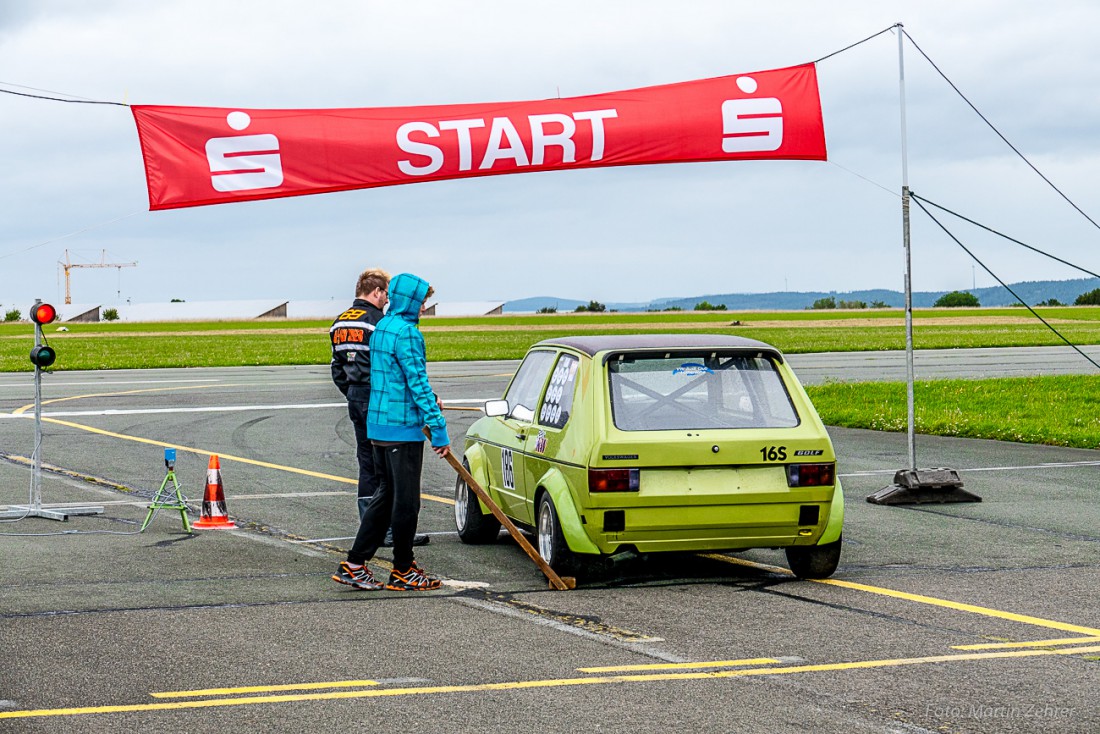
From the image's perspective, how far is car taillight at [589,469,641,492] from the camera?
26.3ft

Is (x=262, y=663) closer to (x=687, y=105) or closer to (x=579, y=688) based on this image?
(x=579, y=688)

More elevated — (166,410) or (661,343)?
(661,343)

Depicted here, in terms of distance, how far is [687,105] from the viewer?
13891 millimetres

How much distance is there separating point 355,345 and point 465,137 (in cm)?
442

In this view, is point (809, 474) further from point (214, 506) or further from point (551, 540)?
point (214, 506)

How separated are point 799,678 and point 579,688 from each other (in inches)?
39.4

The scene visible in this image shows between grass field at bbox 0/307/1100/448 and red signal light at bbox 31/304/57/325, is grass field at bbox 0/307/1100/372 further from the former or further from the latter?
red signal light at bbox 31/304/57/325

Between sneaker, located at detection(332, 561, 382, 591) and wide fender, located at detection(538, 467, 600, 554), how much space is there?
1.20 m

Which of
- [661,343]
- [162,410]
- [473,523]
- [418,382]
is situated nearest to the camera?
[418,382]

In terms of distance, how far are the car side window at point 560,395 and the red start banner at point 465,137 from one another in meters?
4.91

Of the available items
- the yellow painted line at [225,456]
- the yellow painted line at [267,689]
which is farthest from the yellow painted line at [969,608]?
the yellow painted line at [225,456]

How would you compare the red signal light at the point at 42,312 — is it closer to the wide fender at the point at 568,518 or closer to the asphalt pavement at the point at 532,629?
the asphalt pavement at the point at 532,629

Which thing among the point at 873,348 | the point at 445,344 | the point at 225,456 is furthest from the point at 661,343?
the point at 445,344

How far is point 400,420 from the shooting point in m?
8.27
